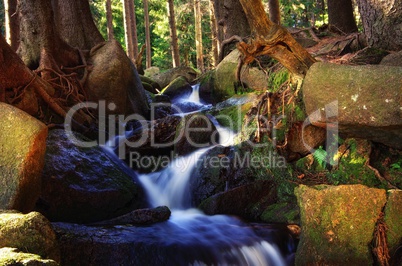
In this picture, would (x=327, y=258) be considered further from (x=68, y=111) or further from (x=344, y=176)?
(x=68, y=111)

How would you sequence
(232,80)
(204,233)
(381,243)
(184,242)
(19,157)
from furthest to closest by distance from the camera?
(232,80)
(204,233)
(184,242)
(19,157)
(381,243)

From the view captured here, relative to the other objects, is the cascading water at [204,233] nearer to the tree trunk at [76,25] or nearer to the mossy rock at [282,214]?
the mossy rock at [282,214]

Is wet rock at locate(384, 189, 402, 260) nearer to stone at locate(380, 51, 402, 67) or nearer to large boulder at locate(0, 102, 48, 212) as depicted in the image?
stone at locate(380, 51, 402, 67)

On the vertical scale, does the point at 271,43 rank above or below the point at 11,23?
below

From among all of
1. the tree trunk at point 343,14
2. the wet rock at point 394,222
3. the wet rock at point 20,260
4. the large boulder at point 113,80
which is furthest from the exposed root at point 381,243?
the tree trunk at point 343,14

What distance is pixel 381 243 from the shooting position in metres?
4.36

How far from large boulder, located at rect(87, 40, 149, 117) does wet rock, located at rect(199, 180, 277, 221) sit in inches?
203

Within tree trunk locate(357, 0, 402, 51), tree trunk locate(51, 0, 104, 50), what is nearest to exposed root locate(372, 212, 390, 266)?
tree trunk locate(357, 0, 402, 51)

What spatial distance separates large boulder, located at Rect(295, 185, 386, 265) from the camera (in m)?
4.41

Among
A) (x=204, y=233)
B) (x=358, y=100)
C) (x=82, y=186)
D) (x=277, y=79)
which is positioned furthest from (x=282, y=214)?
(x=82, y=186)

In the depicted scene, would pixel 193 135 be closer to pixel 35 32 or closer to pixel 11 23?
pixel 35 32

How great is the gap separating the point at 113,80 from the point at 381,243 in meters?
8.14

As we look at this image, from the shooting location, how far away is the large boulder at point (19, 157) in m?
4.74

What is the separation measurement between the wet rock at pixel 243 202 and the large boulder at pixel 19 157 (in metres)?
2.79
